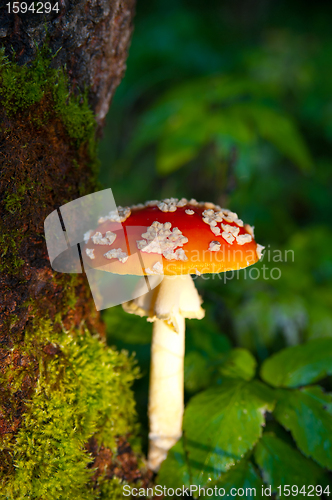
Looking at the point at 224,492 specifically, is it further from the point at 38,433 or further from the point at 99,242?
the point at 99,242

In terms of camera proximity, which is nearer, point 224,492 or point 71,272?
point 224,492

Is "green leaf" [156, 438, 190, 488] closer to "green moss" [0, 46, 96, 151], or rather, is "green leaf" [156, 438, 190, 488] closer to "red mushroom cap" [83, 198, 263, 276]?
"red mushroom cap" [83, 198, 263, 276]

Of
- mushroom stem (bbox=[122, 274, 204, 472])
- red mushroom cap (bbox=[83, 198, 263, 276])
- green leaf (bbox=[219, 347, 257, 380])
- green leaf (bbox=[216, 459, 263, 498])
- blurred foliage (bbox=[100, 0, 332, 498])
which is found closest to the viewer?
red mushroom cap (bbox=[83, 198, 263, 276])

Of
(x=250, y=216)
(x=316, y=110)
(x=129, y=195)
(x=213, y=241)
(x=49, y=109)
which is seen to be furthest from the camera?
(x=129, y=195)

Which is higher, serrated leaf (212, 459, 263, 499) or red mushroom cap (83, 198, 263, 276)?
red mushroom cap (83, 198, 263, 276)

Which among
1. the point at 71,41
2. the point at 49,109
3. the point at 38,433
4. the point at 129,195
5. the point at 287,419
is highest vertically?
the point at 71,41

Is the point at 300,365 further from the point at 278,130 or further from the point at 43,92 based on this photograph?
the point at 278,130

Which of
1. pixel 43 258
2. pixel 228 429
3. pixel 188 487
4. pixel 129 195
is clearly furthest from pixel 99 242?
pixel 129 195

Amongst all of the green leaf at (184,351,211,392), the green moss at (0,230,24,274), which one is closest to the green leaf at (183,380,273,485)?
the green leaf at (184,351,211,392)
